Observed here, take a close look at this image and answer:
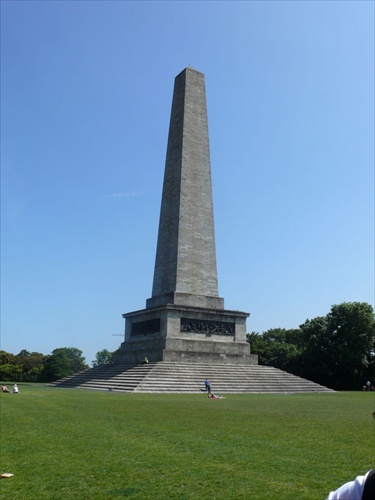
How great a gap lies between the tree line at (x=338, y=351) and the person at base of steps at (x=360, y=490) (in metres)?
40.6

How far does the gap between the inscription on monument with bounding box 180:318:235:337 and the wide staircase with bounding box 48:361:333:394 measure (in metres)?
2.83

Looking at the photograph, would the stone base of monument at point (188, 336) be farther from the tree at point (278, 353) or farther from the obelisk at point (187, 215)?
the tree at point (278, 353)

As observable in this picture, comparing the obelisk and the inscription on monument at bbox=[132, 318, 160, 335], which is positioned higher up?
the obelisk

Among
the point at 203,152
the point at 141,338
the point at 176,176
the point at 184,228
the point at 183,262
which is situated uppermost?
the point at 203,152

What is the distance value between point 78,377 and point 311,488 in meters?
28.1

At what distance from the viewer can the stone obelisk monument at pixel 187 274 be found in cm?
3080

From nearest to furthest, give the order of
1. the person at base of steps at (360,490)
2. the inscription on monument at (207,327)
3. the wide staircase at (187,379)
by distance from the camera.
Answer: the person at base of steps at (360,490) < the wide staircase at (187,379) < the inscription on monument at (207,327)

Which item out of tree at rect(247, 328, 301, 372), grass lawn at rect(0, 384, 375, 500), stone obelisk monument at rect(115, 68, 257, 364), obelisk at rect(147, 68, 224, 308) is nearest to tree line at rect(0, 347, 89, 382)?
stone obelisk monument at rect(115, 68, 257, 364)

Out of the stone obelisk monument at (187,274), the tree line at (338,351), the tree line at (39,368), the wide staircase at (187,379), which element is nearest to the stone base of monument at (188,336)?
the stone obelisk monument at (187,274)

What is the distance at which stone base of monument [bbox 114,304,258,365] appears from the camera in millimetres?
30062

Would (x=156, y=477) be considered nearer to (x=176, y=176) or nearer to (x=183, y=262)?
(x=183, y=262)

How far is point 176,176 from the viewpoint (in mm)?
34656

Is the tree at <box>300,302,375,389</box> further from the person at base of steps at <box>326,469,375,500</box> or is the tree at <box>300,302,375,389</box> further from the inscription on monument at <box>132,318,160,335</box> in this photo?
the person at base of steps at <box>326,469,375,500</box>

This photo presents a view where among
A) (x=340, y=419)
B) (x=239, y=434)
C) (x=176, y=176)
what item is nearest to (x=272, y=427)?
(x=239, y=434)
